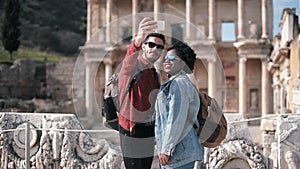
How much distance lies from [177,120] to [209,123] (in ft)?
1.50

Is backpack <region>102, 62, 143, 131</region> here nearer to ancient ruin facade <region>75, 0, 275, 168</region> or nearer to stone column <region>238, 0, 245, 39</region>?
ancient ruin facade <region>75, 0, 275, 168</region>

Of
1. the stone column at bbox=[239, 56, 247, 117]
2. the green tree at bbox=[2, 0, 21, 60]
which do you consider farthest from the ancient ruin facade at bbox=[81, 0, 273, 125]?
the green tree at bbox=[2, 0, 21, 60]

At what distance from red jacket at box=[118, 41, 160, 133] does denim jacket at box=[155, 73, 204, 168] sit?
0.43 metres

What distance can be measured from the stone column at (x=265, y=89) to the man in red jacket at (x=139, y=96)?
24.5 meters

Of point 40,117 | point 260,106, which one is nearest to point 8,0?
point 260,106

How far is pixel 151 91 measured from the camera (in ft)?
14.5

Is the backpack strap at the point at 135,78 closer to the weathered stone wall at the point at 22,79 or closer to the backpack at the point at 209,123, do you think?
the backpack at the point at 209,123

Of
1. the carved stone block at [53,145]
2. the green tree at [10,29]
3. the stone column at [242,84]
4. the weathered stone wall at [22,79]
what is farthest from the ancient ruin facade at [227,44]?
the carved stone block at [53,145]

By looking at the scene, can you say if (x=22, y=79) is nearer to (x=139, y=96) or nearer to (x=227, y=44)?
(x=227, y=44)

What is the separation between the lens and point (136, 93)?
4387 mm

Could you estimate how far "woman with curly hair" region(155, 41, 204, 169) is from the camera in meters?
3.83

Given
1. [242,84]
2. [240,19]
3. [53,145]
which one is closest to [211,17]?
[240,19]

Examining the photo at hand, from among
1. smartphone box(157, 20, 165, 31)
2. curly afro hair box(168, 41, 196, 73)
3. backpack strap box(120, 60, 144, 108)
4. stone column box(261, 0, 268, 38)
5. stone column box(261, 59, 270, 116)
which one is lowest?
stone column box(261, 59, 270, 116)

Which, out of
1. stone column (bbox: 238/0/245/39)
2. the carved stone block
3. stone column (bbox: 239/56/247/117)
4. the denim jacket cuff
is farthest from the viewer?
stone column (bbox: 238/0/245/39)
